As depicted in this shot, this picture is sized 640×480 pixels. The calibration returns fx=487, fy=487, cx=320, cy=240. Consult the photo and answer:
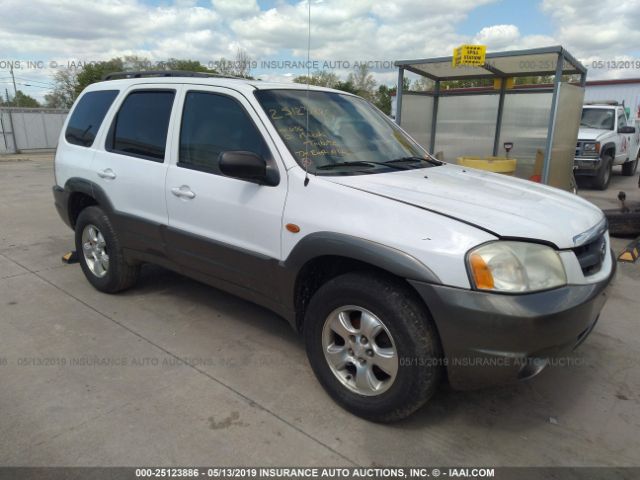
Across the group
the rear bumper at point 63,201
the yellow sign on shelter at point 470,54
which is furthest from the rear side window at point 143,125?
the yellow sign on shelter at point 470,54

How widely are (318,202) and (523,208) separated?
1.12m

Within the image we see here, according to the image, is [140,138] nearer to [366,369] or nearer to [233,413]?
[233,413]

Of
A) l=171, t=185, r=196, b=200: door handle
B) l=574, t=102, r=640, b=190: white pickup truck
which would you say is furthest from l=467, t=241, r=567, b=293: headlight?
l=574, t=102, r=640, b=190: white pickup truck

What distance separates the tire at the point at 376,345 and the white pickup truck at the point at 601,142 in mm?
10179

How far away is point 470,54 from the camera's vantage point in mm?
6934

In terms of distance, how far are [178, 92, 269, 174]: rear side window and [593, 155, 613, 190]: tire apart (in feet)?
34.2

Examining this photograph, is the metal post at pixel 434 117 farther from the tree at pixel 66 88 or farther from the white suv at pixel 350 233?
the tree at pixel 66 88

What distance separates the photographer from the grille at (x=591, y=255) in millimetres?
2521

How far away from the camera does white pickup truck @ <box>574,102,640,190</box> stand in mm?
10945

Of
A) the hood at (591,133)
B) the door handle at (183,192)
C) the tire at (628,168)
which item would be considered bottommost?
the tire at (628,168)

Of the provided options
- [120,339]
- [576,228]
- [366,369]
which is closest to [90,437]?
[120,339]

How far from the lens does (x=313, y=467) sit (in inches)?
93.7

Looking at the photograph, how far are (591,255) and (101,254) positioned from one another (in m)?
3.89

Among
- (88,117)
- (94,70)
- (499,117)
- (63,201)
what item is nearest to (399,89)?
(499,117)
